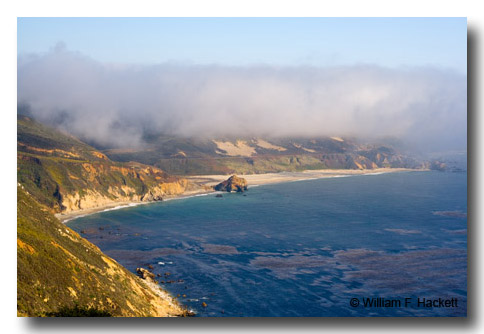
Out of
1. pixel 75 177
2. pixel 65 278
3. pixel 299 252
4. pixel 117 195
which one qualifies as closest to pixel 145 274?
pixel 65 278

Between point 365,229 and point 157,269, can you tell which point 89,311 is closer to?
point 157,269

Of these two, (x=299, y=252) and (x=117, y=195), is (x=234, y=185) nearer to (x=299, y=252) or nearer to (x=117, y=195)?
(x=117, y=195)

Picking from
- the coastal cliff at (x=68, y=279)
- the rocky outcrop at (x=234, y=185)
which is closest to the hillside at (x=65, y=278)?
the coastal cliff at (x=68, y=279)

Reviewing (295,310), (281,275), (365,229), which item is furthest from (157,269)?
(365,229)

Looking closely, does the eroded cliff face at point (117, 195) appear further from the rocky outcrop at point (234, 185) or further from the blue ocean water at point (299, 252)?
the rocky outcrop at point (234, 185)

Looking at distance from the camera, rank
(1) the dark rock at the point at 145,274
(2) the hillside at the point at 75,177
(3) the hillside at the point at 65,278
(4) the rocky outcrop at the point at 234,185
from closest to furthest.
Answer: (3) the hillside at the point at 65,278 → (1) the dark rock at the point at 145,274 → (2) the hillside at the point at 75,177 → (4) the rocky outcrop at the point at 234,185

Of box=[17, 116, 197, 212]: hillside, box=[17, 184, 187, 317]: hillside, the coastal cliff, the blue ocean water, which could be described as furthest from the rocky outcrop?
box=[17, 184, 187, 317]: hillside
